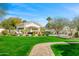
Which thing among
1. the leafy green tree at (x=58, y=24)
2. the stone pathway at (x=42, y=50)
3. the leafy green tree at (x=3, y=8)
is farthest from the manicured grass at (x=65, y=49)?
the leafy green tree at (x=3, y=8)

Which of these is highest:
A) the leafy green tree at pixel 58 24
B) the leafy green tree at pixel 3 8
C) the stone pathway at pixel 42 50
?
the leafy green tree at pixel 3 8

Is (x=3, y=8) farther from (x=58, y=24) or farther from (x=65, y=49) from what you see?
(x=65, y=49)

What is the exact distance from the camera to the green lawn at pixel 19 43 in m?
7.66

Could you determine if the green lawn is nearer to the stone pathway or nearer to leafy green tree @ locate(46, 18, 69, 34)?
the stone pathway

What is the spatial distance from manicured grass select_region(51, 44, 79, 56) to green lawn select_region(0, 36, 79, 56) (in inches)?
3.8

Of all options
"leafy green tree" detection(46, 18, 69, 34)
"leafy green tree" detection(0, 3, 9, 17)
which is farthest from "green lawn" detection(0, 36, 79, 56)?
"leafy green tree" detection(0, 3, 9, 17)

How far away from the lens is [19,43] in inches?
303

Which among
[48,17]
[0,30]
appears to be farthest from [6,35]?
[48,17]

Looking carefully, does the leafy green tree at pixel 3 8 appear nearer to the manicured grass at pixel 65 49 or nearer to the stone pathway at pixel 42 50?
the stone pathway at pixel 42 50

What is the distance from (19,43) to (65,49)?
2.32 ft

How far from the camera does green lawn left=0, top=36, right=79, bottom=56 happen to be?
766cm

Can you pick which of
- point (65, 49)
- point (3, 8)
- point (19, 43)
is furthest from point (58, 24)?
point (3, 8)

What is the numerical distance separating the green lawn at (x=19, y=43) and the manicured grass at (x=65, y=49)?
96 millimetres

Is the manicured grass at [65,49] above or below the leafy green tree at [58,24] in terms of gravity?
below
